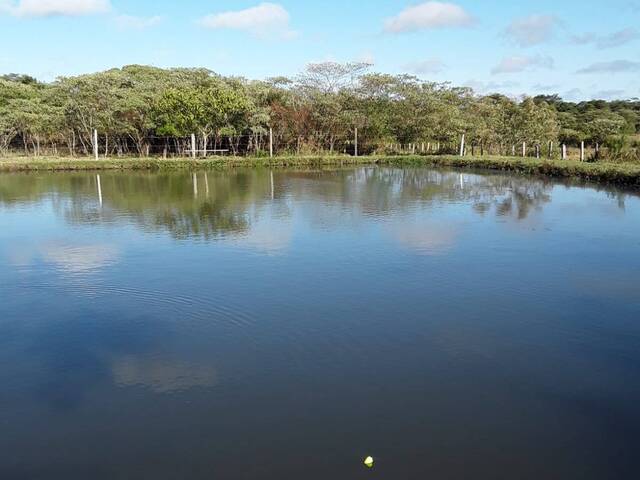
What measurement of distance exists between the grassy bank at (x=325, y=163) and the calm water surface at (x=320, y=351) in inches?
326

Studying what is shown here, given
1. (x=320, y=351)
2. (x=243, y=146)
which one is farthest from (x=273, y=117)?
(x=320, y=351)

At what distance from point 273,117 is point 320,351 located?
24264 mm

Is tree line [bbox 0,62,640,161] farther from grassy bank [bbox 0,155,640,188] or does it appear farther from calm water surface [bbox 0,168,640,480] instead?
calm water surface [bbox 0,168,640,480]

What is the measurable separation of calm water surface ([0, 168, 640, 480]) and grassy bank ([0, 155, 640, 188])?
8.28 metres

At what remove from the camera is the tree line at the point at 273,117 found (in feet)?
84.4

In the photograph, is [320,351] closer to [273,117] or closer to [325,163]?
[325,163]

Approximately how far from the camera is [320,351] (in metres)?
4.89

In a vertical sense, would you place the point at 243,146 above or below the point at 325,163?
above

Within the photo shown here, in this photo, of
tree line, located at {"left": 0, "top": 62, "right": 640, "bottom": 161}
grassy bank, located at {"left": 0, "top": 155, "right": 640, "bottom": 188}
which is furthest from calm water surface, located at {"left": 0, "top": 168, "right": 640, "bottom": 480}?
tree line, located at {"left": 0, "top": 62, "right": 640, "bottom": 161}

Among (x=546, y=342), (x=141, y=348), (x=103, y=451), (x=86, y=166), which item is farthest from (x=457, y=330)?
(x=86, y=166)

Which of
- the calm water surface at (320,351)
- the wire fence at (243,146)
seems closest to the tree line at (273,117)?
the wire fence at (243,146)

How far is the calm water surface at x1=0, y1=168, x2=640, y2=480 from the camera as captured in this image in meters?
3.51

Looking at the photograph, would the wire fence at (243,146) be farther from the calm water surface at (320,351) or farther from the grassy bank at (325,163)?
the calm water surface at (320,351)

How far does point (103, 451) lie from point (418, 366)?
7.93 feet
